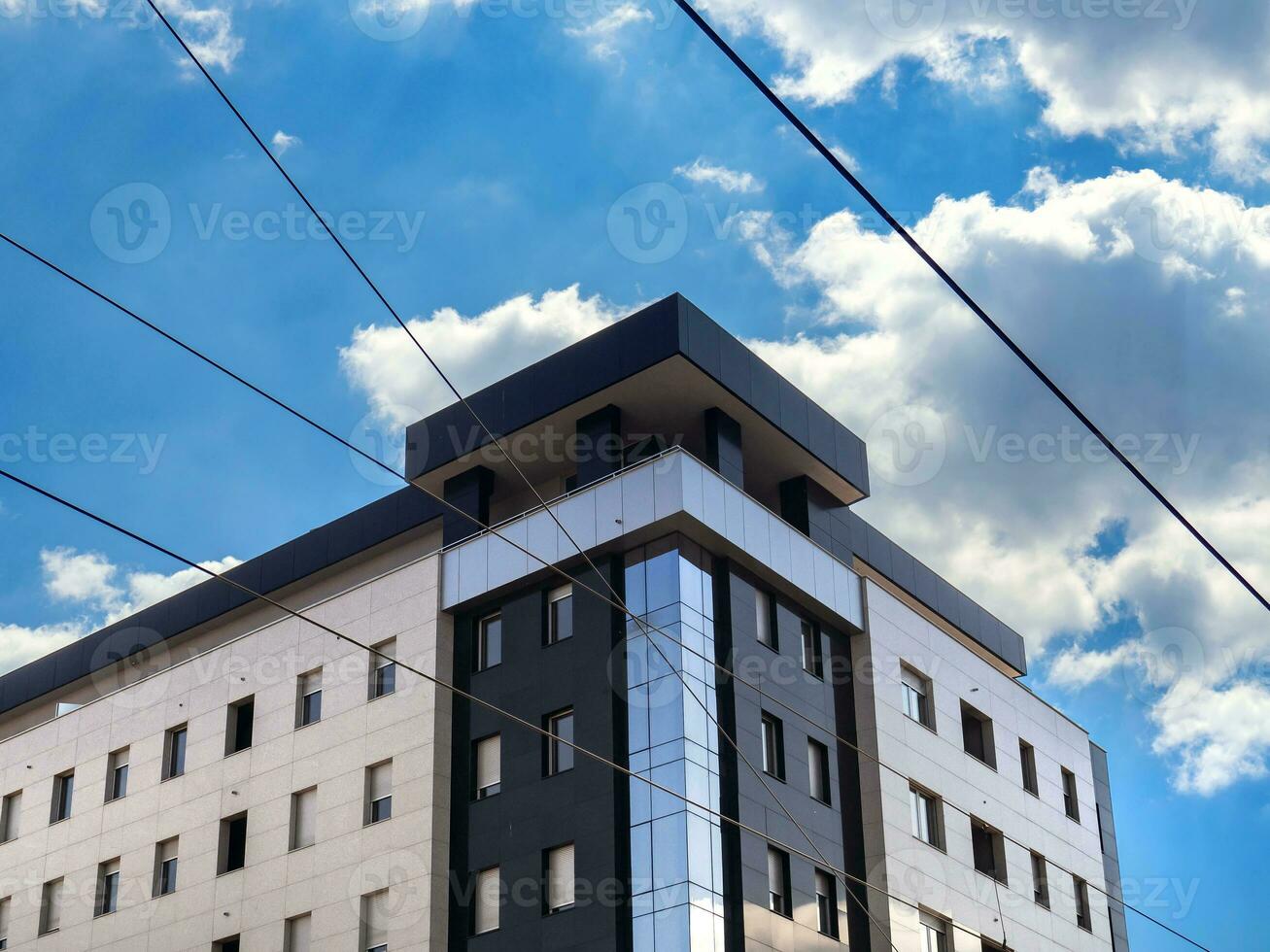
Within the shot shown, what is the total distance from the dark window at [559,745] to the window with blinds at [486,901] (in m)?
2.68

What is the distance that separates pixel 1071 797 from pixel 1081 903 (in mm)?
3408

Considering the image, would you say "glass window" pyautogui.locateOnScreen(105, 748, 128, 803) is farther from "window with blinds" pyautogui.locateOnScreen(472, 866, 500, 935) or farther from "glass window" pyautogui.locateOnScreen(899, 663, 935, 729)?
"glass window" pyautogui.locateOnScreen(899, 663, 935, 729)

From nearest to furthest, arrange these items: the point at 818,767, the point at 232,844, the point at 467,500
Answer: the point at 818,767, the point at 467,500, the point at 232,844

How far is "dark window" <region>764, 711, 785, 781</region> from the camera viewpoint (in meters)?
38.7

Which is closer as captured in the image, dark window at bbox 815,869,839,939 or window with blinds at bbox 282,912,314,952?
dark window at bbox 815,869,839,939

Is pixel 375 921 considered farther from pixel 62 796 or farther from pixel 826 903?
pixel 62 796

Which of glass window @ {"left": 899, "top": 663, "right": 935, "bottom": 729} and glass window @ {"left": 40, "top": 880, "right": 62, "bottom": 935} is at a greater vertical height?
glass window @ {"left": 899, "top": 663, "right": 935, "bottom": 729}

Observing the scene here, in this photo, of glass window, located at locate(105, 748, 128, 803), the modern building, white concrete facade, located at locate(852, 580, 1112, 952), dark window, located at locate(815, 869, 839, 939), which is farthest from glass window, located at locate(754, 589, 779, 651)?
glass window, located at locate(105, 748, 128, 803)

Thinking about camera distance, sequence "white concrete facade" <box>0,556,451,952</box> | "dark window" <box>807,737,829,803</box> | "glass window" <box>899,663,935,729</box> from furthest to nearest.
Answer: "glass window" <box>899,663,935,729</box>
"dark window" <box>807,737,829,803</box>
"white concrete facade" <box>0,556,451,952</box>

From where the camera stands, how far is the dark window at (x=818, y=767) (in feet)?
132

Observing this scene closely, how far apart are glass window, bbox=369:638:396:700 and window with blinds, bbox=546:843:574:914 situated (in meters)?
7.00

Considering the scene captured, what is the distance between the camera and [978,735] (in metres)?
48.1

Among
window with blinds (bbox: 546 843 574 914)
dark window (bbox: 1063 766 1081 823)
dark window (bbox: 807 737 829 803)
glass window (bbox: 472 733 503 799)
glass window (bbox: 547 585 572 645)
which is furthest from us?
dark window (bbox: 1063 766 1081 823)

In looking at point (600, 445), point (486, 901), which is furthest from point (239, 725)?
point (600, 445)
